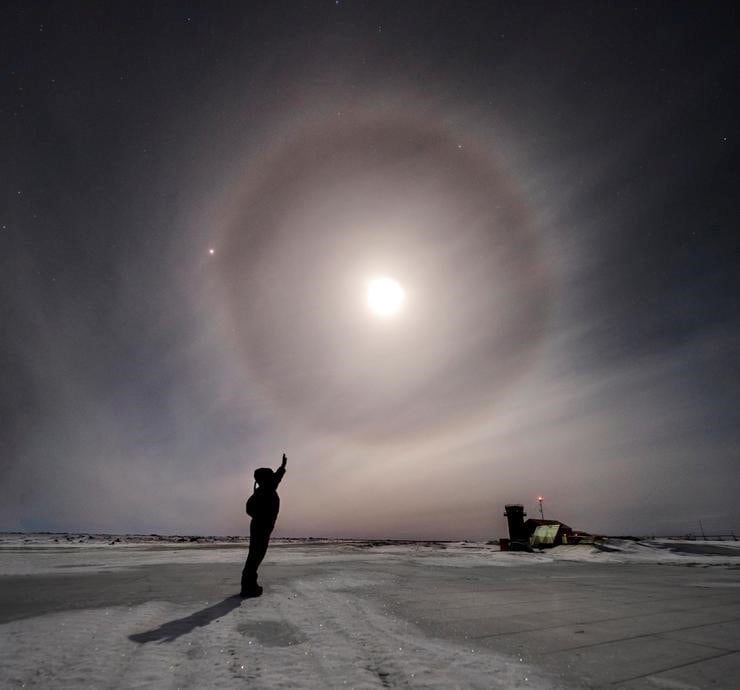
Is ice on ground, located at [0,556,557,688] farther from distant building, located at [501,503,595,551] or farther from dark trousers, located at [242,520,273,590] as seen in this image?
distant building, located at [501,503,595,551]

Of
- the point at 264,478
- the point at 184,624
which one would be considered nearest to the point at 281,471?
the point at 264,478

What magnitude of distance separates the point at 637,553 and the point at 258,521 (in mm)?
22064

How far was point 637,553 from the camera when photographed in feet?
68.7

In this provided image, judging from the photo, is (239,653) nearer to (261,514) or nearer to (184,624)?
(184,624)

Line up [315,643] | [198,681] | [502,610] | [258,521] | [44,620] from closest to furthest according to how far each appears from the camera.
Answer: [198,681] → [315,643] → [44,620] → [502,610] → [258,521]

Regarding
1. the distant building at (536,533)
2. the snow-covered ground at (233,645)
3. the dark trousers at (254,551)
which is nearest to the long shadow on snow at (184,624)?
the snow-covered ground at (233,645)

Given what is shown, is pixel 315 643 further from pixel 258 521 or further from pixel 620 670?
pixel 258 521

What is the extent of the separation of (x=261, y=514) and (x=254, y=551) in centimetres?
63

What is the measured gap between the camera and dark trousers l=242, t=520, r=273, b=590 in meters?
7.17

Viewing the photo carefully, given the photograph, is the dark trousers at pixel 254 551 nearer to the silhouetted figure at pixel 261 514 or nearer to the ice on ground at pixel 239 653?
the silhouetted figure at pixel 261 514

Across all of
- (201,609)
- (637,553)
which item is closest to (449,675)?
(201,609)

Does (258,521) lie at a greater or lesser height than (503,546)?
greater

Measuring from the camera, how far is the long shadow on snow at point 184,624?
14.0ft

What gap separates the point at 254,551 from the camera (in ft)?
24.4
